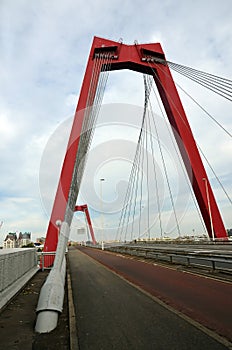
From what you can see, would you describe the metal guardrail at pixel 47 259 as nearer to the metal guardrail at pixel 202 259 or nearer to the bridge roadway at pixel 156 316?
the metal guardrail at pixel 202 259

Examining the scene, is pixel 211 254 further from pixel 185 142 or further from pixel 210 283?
pixel 185 142

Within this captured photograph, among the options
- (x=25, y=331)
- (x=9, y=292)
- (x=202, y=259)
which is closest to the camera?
(x=25, y=331)

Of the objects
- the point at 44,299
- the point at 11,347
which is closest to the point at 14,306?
the point at 44,299

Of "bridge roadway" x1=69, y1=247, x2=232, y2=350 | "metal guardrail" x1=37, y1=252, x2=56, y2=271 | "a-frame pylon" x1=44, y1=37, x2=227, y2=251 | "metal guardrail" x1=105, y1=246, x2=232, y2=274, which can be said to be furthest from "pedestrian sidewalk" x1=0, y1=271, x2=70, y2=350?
"a-frame pylon" x1=44, y1=37, x2=227, y2=251

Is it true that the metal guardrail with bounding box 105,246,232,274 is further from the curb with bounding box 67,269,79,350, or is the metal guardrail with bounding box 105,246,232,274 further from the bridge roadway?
the curb with bounding box 67,269,79,350

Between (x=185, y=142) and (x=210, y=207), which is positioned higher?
(x=185, y=142)

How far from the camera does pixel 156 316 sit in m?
5.40

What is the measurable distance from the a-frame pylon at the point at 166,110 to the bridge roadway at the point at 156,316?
28.6 ft

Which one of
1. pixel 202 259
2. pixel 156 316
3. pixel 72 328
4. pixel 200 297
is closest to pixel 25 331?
pixel 72 328

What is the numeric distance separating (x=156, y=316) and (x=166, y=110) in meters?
17.7

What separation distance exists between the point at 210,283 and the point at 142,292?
2.37 metres

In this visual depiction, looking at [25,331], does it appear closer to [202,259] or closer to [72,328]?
[72,328]

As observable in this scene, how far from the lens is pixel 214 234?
Result: 65.3 feet

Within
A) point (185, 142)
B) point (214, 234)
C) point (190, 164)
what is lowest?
point (214, 234)
